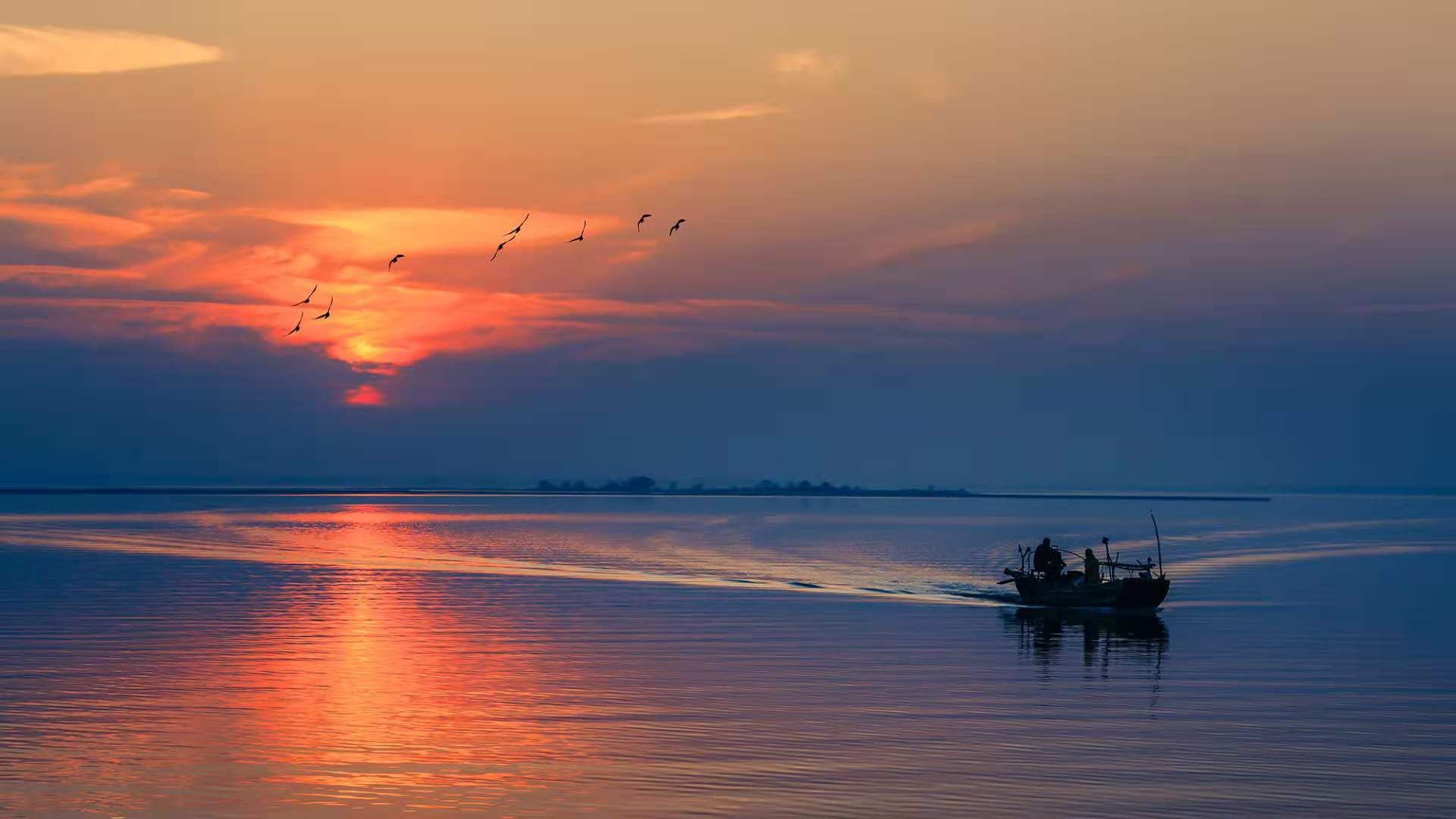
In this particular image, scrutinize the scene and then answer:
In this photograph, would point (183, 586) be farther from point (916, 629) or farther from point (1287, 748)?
point (1287, 748)

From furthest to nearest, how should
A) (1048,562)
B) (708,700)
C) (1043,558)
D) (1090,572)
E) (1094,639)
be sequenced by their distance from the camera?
1. (1043,558)
2. (1048,562)
3. (1090,572)
4. (1094,639)
5. (708,700)

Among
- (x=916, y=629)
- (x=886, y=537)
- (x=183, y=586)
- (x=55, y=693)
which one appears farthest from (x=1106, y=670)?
(x=886, y=537)

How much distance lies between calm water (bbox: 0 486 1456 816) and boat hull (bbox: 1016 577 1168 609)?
1.46 m

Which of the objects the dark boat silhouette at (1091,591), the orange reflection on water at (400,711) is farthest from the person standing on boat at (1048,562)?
the orange reflection on water at (400,711)

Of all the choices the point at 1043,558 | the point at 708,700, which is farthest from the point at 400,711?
the point at 1043,558

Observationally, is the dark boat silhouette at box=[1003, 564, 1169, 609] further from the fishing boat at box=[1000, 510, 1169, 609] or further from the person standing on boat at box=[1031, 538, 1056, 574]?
the person standing on boat at box=[1031, 538, 1056, 574]

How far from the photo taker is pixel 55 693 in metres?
39.1

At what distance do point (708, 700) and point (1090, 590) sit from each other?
36530mm

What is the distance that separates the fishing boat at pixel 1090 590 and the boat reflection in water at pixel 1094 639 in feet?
1.55

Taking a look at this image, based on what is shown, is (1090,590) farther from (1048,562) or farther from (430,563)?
(430,563)

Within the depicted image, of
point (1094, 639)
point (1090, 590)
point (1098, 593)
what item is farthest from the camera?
point (1090, 590)

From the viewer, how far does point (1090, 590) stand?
70.6 metres

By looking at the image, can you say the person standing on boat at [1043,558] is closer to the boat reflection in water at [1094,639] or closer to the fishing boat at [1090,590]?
the fishing boat at [1090,590]

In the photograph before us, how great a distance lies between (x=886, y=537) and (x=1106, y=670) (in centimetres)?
12069
